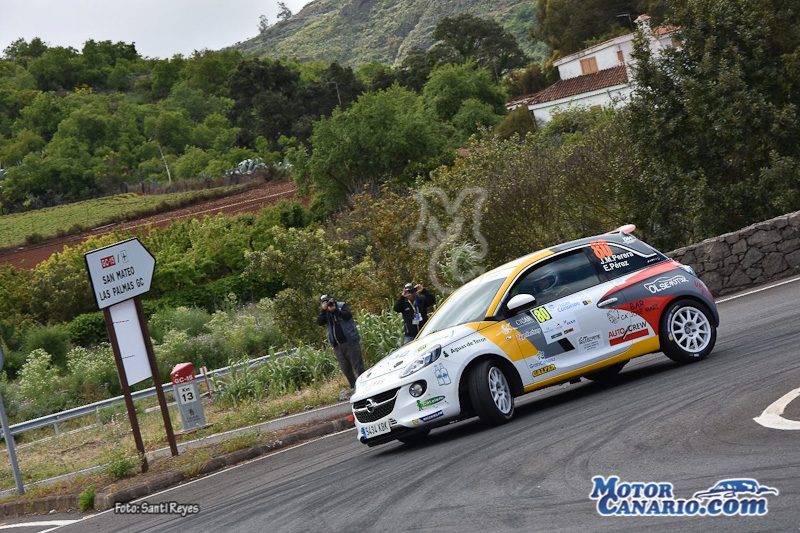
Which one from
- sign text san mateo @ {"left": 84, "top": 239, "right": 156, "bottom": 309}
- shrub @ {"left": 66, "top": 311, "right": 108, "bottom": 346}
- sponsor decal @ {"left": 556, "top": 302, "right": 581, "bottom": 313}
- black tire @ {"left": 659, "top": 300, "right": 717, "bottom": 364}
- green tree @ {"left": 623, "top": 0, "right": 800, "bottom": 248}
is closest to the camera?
sponsor decal @ {"left": 556, "top": 302, "right": 581, "bottom": 313}

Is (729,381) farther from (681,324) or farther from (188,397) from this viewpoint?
(188,397)

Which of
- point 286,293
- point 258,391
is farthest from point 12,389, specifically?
point 258,391

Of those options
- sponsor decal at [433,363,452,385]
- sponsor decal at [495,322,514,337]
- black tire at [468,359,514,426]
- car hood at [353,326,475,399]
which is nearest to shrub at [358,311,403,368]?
car hood at [353,326,475,399]

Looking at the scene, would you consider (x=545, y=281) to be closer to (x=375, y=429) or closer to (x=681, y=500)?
(x=375, y=429)

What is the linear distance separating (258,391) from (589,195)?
1143 cm

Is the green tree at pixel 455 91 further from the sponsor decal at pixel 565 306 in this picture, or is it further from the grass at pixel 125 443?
the sponsor decal at pixel 565 306

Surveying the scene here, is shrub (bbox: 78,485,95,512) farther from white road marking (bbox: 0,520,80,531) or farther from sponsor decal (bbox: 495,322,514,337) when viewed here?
sponsor decal (bbox: 495,322,514,337)

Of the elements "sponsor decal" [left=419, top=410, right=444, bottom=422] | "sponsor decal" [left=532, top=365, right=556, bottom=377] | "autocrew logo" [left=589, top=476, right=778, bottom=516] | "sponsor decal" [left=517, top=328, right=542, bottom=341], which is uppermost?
"sponsor decal" [left=517, top=328, right=542, bottom=341]

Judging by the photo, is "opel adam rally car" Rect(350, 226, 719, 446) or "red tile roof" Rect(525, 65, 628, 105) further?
"red tile roof" Rect(525, 65, 628, 105)

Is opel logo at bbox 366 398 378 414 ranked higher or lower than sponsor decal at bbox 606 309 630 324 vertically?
lower

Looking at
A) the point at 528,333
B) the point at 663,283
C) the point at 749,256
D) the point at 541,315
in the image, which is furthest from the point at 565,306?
the point at 749,256

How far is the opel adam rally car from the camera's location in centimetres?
1060

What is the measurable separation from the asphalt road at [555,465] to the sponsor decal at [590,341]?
1.82ft

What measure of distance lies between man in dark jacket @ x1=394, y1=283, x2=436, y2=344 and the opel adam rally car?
5.02m
